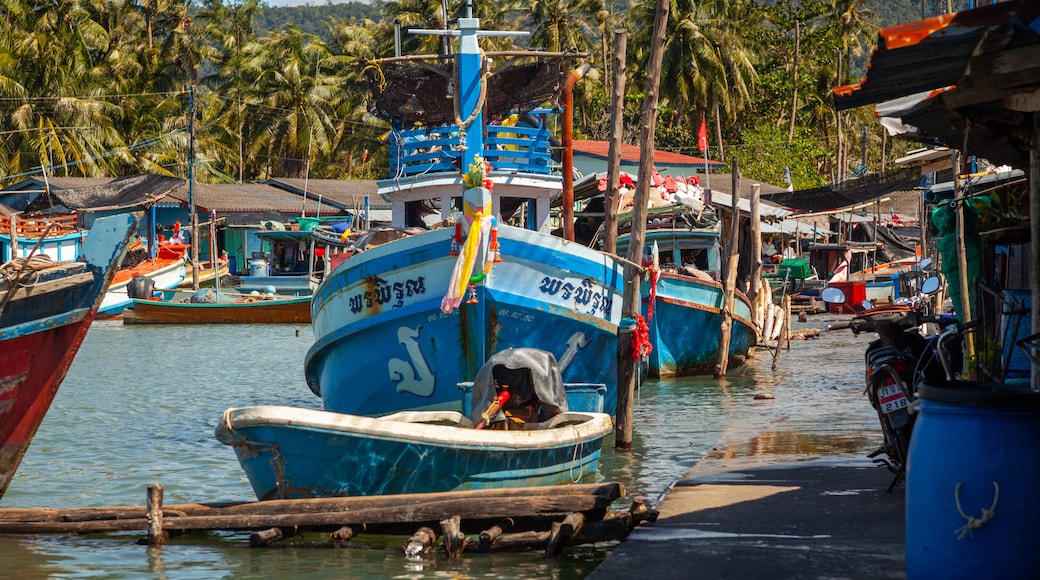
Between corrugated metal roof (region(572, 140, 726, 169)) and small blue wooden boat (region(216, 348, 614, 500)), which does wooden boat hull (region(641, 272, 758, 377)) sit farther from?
corrugated metal roof (region(572, 140, 726, 169))

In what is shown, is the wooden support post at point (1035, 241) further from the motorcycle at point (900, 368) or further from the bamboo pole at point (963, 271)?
the bamboo pole at point (963, 271)

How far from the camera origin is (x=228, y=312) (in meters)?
35.1

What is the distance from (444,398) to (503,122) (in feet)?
15.2

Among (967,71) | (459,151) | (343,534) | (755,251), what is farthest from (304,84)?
(967,71)

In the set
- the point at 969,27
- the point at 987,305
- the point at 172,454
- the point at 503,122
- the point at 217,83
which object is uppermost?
the point at 217,83

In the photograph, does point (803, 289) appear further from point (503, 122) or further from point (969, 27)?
point (969, 27)

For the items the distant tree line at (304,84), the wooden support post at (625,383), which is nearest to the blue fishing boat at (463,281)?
the wooden support post at (625,383)

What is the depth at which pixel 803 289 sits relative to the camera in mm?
37156

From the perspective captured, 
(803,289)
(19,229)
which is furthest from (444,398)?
(19,229)

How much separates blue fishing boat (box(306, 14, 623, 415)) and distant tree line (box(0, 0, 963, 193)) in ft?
115

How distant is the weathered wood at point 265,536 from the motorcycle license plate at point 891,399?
415 cm

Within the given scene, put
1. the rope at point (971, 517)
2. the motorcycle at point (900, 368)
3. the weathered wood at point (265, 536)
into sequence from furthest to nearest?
the weathered wood at point (265, 536) < the motorcycle at point (900, 368) < the rope at point (971, 517)

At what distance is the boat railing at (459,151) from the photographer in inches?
570

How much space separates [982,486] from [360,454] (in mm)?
4777
